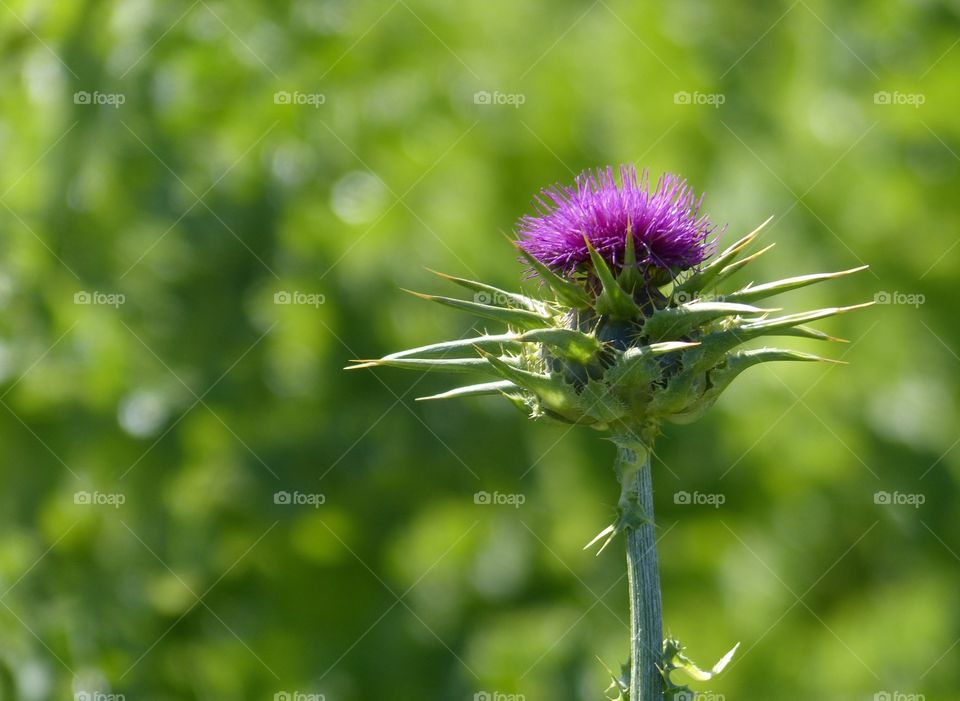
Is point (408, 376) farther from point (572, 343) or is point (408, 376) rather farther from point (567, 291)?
point (572, 343)

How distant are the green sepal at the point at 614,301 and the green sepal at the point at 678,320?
0.32ft

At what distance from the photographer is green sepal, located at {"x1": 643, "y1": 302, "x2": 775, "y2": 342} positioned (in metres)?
3.20

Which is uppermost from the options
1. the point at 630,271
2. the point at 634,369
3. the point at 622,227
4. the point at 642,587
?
the point at 622,227

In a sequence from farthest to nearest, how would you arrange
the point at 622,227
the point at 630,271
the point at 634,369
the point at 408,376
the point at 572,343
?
the point at 408,376
the point at 622,227
the point at 630,271
the point at 572,343
the point at 634,369

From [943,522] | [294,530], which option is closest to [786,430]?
[943,522]

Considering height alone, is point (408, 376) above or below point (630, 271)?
above

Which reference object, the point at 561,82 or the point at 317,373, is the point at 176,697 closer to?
the point at 317,373

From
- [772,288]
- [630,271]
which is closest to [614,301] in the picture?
[630,271]

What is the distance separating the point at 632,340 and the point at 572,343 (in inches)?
7.8

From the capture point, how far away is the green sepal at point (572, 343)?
3307 millimetres

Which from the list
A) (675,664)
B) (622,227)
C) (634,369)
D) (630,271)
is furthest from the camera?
(622,227)

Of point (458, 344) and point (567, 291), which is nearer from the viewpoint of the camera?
point (458, 344)

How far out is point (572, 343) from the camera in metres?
3.34

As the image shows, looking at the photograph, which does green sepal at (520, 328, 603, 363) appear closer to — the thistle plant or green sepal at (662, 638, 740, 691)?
the thistle plant
